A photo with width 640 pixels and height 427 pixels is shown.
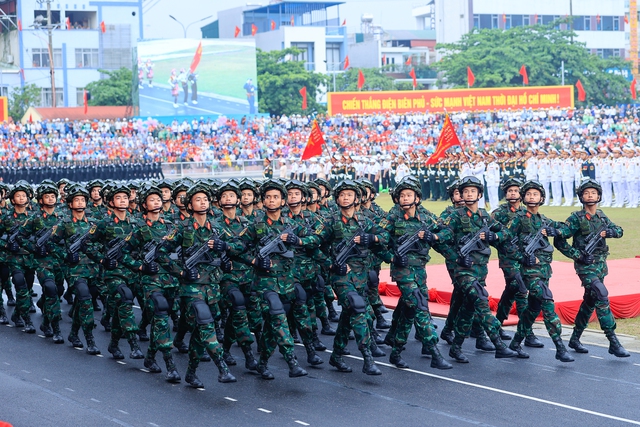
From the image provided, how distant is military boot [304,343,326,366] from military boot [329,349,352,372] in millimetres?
230

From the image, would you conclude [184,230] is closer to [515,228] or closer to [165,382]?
[165,382]

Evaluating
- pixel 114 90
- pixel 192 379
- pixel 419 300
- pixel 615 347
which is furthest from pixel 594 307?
pixel 114 90

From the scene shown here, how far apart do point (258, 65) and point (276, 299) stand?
190 ft

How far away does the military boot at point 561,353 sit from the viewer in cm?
1048

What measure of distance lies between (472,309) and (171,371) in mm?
3165

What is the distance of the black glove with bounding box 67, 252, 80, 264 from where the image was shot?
11.9 meters

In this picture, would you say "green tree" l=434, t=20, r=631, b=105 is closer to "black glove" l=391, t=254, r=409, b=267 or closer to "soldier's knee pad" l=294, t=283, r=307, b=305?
"black glove" l=391, t=254, r=409, b=267

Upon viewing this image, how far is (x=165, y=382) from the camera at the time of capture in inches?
399

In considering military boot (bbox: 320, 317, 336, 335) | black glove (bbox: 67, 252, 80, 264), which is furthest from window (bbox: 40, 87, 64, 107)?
military boot (bbox: 320, 317, 336, 335)

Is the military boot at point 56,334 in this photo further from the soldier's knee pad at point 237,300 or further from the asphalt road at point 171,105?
the asphalt road at point 171,105

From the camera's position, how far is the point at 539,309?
1080 cm

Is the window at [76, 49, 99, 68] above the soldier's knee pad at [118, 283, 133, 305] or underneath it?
above

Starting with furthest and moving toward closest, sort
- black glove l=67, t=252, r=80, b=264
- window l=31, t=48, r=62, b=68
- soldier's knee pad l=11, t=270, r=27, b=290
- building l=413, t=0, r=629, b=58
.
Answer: building l=413, t=0, r=629, b=58 → window l=31, t=48, r=62, b=68 → soldier's knee pad l=11, t=270, r=27, b=290 → black glove l=67, t=252, r=80, b=264

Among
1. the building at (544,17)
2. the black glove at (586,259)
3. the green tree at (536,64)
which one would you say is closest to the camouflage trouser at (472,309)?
the black glove at (586,259)
